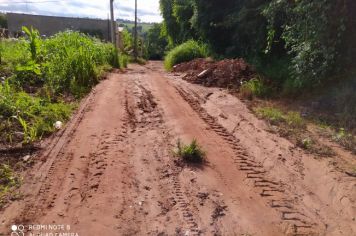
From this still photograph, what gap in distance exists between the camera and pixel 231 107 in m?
7.61

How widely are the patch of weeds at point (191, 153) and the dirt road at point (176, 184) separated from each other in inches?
6.2

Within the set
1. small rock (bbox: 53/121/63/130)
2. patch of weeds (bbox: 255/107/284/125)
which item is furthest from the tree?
small rock (bbox: 53/121/63/130)

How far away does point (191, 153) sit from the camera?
4707 millimetres

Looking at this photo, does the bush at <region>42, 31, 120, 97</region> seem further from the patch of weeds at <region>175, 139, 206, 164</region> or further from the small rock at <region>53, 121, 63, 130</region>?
the patch of weeds at <region>175, 139, 206, 164</region>

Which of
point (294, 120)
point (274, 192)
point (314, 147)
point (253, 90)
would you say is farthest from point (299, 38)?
point (274, 192)

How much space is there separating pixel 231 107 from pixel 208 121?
1213 millimetres

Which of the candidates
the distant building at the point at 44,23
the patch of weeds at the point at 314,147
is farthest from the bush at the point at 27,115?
the distant building at the point at 44,23

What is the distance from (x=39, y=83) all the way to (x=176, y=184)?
5305 millimetres

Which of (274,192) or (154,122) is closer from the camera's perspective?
(274,192)

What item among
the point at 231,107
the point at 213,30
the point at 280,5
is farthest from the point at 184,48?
the point at 231,107

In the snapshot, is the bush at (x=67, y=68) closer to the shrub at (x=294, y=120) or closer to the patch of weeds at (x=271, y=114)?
the patch of weeds at (x=271, y=114)

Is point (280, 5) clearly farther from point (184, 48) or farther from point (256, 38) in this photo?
point (184, 48)

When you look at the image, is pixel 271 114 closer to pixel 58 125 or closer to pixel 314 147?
pixel 314 147

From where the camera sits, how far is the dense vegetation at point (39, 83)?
18.6 ft
